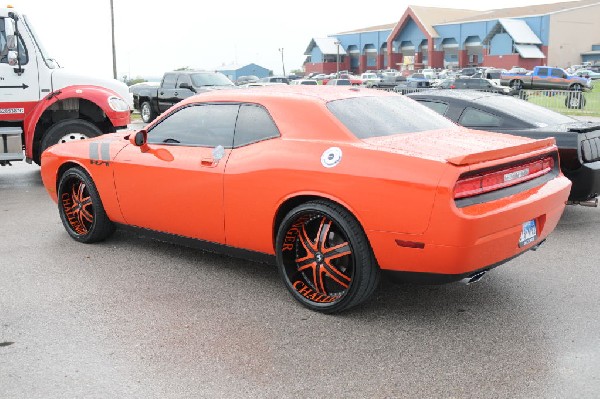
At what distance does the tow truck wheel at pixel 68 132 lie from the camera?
1002 cm

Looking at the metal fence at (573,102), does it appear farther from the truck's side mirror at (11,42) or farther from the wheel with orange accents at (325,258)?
the wheel with orange accents at (325,258)

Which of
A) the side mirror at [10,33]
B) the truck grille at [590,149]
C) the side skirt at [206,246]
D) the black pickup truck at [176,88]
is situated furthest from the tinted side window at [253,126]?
the black pickup truck at [176,88]

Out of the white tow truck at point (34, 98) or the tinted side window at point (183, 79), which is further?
the tinted side window at point (183, 79)

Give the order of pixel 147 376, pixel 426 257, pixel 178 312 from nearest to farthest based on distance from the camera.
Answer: pixel 147 376 < pixel 426 257 < pixel 178 312

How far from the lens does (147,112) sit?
23625 mm

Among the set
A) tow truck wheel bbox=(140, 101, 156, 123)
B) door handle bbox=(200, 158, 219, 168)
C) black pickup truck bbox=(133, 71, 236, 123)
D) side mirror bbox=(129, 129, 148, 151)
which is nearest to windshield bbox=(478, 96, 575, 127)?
door handle bbox=(200, 158, 219, 168)

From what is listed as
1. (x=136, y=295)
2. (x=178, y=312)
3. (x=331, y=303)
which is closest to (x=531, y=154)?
(x=331, y=303)

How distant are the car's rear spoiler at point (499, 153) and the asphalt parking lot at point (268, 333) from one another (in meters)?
1.12

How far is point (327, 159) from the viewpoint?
4441mm

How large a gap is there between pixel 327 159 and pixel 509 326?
64.5 inches

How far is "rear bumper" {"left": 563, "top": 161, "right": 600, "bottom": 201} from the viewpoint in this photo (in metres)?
6.81

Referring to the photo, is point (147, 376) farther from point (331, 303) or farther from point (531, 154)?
point (531, 154)

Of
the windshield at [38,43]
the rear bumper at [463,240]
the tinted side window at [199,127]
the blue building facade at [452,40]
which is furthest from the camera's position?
the blue building facade at [452,40]

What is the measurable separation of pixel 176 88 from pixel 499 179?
1909cm
